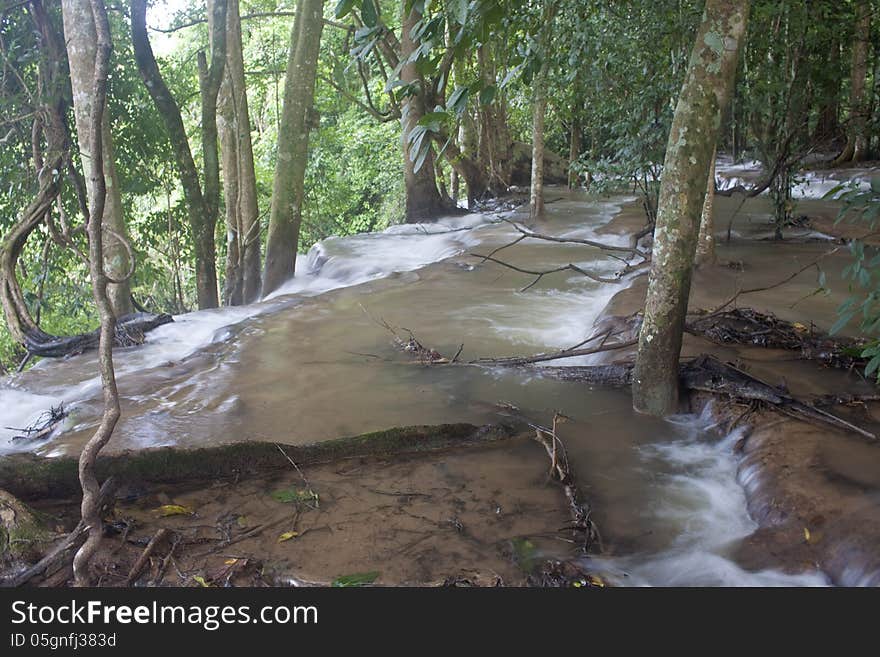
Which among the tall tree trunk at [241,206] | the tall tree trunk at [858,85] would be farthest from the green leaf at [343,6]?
the tall tree trunk at [858,85]

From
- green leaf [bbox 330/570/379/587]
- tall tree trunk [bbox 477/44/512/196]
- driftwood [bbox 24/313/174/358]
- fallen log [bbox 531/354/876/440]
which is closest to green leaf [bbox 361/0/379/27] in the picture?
green leaf [bbox 330/570/379/587]

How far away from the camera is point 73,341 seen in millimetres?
8258

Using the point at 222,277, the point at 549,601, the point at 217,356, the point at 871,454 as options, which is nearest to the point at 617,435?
the point at 871,454

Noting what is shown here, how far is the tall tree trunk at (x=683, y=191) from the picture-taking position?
458 centimetres

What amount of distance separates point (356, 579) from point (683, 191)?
10.3 ft

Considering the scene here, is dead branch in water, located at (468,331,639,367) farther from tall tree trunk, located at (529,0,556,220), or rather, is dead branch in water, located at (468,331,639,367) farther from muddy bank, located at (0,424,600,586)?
tall tree trunk, located at (529,0,556,220)

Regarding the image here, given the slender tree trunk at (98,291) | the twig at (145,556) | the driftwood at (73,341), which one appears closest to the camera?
the slender tree trunk at (98,291)

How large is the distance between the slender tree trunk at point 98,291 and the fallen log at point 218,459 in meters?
0.86

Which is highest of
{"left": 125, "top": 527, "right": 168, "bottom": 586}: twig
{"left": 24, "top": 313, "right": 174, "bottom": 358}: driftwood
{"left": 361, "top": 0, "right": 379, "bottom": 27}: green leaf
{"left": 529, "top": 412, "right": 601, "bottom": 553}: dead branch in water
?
{"left": 361, "top": 0, "right": 379, "bottom": 27}: green leaf

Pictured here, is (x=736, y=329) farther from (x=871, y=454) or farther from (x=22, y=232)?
(x=22, y=232)

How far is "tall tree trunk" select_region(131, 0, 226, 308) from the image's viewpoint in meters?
9.33

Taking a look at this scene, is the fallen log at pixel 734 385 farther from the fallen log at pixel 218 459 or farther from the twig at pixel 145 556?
the twig at pixel 145 556

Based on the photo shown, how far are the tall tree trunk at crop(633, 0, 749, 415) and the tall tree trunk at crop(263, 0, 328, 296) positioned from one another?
713 centimetres

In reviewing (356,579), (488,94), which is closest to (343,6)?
(488,94)
